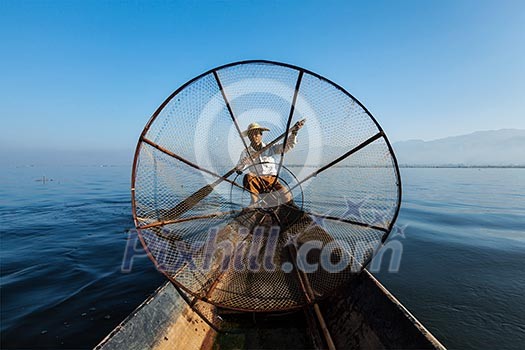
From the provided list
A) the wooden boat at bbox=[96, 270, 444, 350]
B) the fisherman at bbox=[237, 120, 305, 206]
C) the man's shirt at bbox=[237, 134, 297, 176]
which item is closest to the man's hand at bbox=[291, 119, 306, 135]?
the fisherman at bbox=[237, 120, 305, 206]

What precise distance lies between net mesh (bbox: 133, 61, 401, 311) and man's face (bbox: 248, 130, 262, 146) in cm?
14

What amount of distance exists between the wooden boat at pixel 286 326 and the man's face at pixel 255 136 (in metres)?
2.62

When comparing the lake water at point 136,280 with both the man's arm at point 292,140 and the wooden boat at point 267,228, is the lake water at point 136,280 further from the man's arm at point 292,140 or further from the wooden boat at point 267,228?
the man's arm at point 292,140

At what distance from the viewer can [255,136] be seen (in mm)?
4352

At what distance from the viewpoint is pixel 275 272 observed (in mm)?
3617

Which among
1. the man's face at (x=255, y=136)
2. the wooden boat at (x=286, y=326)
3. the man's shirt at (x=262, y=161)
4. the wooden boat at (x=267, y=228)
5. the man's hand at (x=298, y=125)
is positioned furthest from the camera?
the man's shirt at (x=262, y=161)

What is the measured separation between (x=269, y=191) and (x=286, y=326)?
7.03ft

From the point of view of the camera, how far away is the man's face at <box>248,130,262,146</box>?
428 centimetres

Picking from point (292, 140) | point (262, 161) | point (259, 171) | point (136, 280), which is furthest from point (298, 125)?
point (136, 280)

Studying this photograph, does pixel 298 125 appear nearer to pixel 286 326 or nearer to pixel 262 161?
pixel 262 161

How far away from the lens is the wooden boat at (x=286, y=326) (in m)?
1.90

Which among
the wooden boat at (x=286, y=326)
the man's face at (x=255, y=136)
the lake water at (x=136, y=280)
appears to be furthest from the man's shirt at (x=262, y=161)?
the lake water at (x=136, y=280)

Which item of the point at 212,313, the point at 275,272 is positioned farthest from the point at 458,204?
the point at 212,313

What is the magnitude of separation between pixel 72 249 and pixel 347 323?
602 cm
